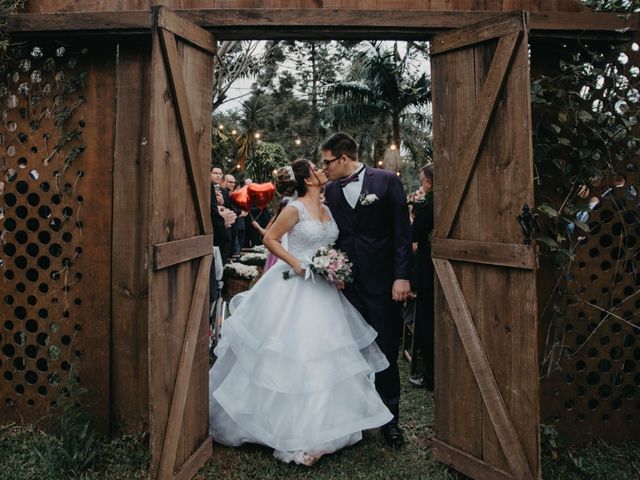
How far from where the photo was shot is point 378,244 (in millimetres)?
4148

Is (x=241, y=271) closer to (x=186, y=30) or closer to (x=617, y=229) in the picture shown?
(x=186, y=30)

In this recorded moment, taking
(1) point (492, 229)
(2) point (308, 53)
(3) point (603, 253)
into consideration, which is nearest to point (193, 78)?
(1) point (492, 229)

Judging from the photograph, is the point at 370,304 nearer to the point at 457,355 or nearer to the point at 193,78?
the point at 457,355

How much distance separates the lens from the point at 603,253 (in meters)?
3.92

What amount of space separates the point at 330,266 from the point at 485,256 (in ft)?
3.96

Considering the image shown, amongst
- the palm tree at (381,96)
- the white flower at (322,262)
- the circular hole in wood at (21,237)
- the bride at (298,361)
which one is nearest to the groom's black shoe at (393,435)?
the bride at (298,361)

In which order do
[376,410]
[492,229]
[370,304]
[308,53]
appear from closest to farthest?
[492,229] → [376,410] → [370,304] → [308,53]

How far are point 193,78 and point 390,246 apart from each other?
6.63 feet

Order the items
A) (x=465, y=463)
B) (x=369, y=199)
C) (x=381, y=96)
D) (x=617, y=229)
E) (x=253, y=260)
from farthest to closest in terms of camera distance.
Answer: (x=381, y=96)
(x=253, y=260)
(x=369, y=199)
(x=617, y=229)
(x=465, y=463)

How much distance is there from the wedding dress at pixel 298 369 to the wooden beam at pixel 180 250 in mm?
730

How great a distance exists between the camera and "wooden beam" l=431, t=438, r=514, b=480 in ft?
10.8

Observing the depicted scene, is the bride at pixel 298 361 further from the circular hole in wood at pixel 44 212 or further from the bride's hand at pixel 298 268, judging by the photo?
the circular hole in wood at pixel 44 212

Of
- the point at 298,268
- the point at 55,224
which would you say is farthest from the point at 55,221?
the point at 298,268

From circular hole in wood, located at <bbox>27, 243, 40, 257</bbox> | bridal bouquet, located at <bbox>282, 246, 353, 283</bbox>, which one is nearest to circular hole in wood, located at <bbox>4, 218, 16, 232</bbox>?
circular hole in wood, located at <bbox>27, 243, 40, 257</bbox>
